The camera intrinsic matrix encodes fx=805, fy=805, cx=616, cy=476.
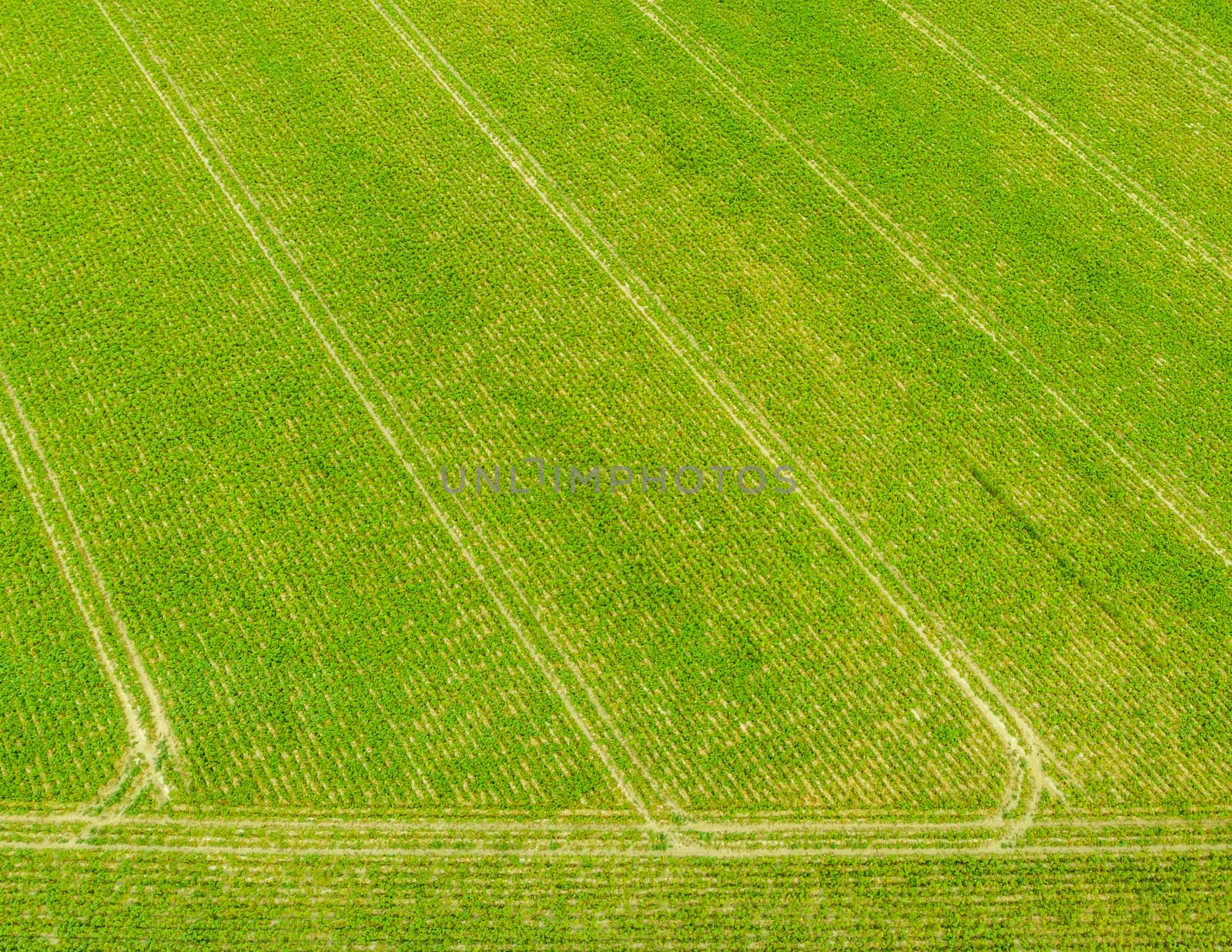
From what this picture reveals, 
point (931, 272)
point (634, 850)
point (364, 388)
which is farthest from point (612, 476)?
point (931, 272)

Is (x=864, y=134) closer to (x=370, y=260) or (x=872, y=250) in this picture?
(x=872, y=250)

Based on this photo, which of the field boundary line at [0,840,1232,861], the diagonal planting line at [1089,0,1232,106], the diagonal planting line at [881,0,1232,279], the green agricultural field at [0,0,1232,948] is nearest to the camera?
the field boundary line at [0,840,1232,861]

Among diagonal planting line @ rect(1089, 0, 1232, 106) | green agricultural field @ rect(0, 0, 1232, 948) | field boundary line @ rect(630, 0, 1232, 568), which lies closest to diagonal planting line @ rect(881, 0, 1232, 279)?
green agricultural field @ rect(0, 0, 1232, 948)

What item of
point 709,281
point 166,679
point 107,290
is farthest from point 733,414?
point 107,290

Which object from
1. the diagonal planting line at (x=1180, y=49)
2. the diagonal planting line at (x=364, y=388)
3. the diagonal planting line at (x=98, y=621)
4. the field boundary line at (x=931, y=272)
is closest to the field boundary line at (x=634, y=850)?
the diagonal planting line at (x=98, y=621)

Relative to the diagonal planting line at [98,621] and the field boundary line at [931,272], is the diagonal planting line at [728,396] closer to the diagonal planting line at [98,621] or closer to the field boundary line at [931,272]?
the field boundary line at [931,272]

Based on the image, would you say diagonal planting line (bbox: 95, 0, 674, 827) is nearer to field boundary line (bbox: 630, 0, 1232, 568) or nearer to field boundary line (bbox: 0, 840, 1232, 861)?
field boundary line (bbox: 0, 840, 1232, 861)
